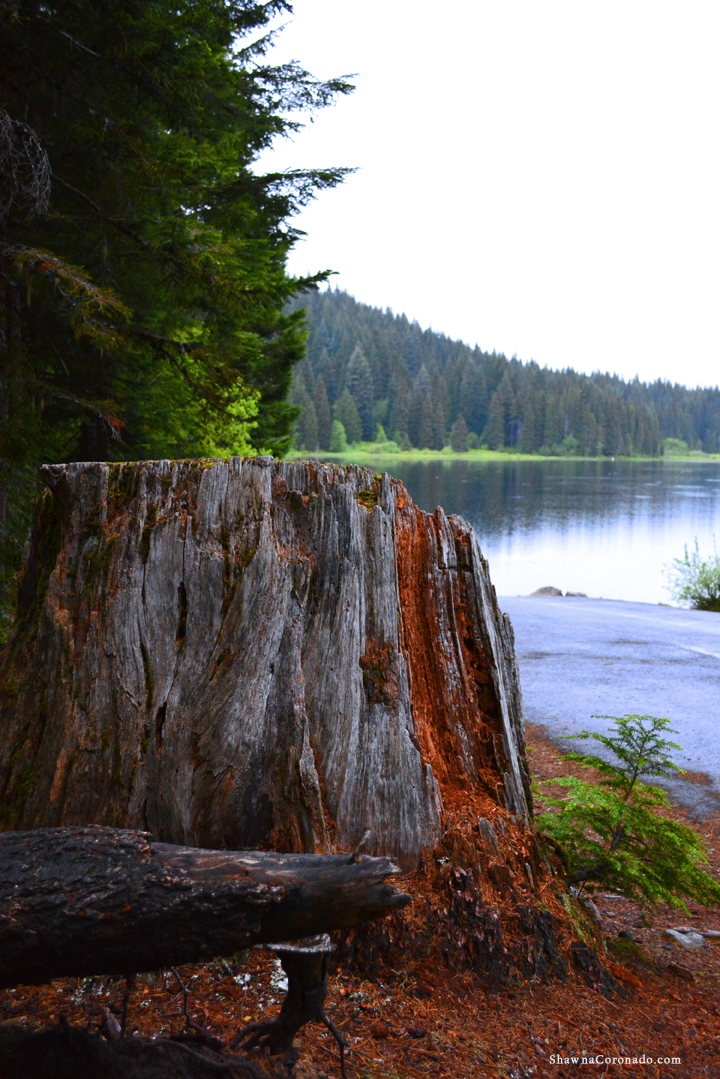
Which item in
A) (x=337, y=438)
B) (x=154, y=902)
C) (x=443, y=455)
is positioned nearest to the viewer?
(x=154, y=902)

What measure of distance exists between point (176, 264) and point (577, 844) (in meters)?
6.86

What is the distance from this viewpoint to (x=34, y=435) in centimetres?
728

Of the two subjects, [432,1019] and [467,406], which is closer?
[432,1019]

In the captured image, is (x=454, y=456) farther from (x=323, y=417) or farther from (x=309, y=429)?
(x=309, y=429)

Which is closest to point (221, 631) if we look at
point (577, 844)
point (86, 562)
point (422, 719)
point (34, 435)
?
point (86, 562)

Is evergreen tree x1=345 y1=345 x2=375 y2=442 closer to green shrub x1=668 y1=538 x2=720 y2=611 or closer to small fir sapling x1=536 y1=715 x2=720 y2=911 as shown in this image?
green shrub x1=668 y1=538 x2=720 y2=611

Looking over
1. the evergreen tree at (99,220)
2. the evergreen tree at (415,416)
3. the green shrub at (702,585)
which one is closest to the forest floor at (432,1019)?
the evergreen tree at (99,220)

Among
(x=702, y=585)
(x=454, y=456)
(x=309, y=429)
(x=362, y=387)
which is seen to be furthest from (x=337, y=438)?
(x=702, y=585)

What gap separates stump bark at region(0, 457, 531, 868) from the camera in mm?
2697

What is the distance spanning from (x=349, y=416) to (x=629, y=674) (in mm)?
107852

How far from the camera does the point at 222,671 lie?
9.21 feet

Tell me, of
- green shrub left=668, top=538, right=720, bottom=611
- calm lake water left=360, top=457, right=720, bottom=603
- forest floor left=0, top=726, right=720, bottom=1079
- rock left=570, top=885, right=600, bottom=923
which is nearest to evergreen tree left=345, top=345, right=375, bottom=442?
calm lake water left=360, top=457, right=720, bottom=603

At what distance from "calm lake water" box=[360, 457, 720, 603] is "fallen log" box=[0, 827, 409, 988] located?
900 inches

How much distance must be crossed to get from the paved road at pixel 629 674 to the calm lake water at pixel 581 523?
10.5m
